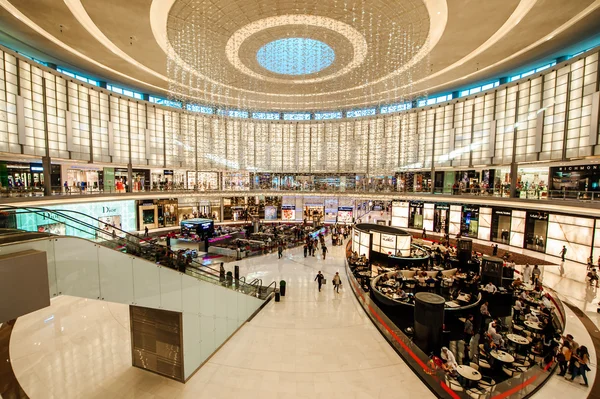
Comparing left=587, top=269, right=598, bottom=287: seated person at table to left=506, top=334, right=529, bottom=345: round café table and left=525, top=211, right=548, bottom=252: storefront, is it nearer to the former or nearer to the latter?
left=525, top=211, right=548, bottom=252: storefront

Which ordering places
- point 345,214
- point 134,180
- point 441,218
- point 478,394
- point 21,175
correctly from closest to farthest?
point 478,394 < point 21,175 < point 441,218 < point 134,180 < point 345,214

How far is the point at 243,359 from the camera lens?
7012 mm

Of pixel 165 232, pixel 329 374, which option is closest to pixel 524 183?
pixel 329 374

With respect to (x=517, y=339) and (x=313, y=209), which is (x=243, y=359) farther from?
(x=313, y=209)

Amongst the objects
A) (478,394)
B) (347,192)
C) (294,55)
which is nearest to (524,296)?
(478,394)

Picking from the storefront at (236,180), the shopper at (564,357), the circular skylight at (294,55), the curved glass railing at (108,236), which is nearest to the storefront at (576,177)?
the shopper at (564,357)

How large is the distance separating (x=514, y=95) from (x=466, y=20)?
9.78 m

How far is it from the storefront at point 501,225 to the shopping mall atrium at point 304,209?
7.6 inches

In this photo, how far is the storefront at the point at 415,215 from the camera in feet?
85.1

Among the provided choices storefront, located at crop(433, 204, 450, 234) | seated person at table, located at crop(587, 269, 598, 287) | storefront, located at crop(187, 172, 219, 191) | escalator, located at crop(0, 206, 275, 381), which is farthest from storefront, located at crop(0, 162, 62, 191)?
storefront, located at crop(433, 204, 450, 234)

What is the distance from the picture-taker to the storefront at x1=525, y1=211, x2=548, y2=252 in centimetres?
1656

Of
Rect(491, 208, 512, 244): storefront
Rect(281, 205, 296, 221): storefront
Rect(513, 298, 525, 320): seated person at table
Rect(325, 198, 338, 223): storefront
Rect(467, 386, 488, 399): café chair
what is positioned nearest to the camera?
Rect(467, 386, 488, 399): café chair

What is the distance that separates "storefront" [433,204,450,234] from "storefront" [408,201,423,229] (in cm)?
143

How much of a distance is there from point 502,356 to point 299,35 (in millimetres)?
16165
